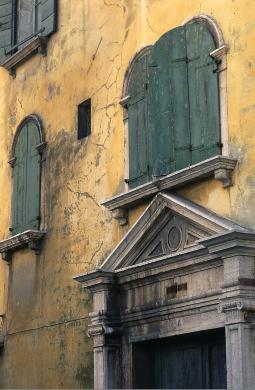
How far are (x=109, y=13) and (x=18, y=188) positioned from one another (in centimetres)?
299

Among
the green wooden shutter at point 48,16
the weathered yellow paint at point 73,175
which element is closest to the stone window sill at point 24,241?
the weathered yellow paint at point 73,175

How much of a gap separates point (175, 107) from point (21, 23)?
4904 millimetres

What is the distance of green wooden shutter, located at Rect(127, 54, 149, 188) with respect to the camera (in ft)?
34.5

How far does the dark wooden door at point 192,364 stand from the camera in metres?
→ 9.42

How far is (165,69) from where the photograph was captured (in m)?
10.2

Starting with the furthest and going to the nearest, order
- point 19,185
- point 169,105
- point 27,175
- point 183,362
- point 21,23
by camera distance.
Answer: point 21,23
point 19,185
point 27,175
point 169,105
point 183,362

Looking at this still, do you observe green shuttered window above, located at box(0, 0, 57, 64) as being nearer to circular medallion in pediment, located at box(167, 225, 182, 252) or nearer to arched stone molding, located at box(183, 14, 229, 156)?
arched stone molding, located at box(183, 14, 229, 156)

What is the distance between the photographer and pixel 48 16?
13.1 metres

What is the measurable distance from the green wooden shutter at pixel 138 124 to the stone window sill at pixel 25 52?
256cm

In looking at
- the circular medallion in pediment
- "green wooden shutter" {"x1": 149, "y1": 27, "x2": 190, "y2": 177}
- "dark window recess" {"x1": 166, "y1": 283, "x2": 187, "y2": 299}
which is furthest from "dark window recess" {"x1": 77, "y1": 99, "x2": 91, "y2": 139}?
"dark window recess" {"x1": 166, "y1": 283, "x2": 187, "y2": 299}

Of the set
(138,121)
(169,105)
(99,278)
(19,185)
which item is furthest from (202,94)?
(19,185)

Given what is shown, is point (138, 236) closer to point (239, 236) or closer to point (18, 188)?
point (239, 236)

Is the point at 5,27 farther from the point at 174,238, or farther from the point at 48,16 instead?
the point at 174,238

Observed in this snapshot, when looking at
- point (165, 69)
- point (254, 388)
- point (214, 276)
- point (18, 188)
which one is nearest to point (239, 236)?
point (214, 276)
